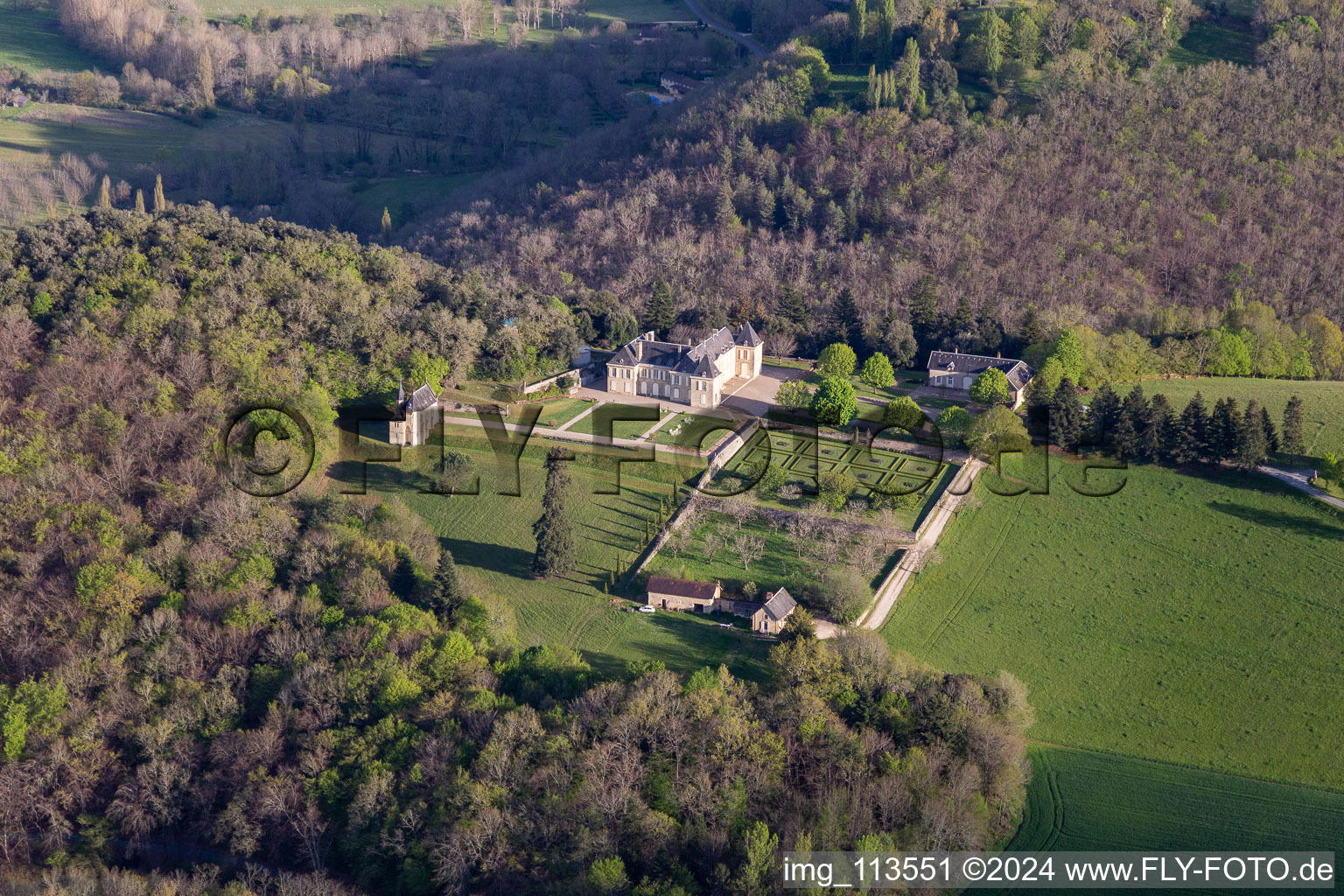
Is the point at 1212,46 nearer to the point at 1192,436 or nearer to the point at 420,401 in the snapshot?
the point at 1192,436

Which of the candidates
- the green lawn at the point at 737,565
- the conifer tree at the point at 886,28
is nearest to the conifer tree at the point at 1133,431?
the green lawn at the point at 737,565

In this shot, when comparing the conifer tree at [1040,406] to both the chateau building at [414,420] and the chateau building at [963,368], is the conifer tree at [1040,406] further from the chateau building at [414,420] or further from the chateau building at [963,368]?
the chateau building at [414,420]

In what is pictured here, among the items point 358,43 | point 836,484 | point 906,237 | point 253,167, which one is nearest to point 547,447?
point 836,484

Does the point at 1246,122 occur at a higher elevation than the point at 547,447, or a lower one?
higher

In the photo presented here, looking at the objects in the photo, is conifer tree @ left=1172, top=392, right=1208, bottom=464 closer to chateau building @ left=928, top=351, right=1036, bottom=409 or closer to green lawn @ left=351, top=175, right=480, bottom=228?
chateau building @ left=928, top=351, right=1036, bottom=409

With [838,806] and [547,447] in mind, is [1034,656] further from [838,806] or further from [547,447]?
[547,447]

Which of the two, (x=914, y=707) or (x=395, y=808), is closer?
(x=395, y=808)

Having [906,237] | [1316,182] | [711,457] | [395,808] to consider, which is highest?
[1316,182]

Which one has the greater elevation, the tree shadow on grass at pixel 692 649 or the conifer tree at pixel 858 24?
the conifer tree at pixel 858 24
